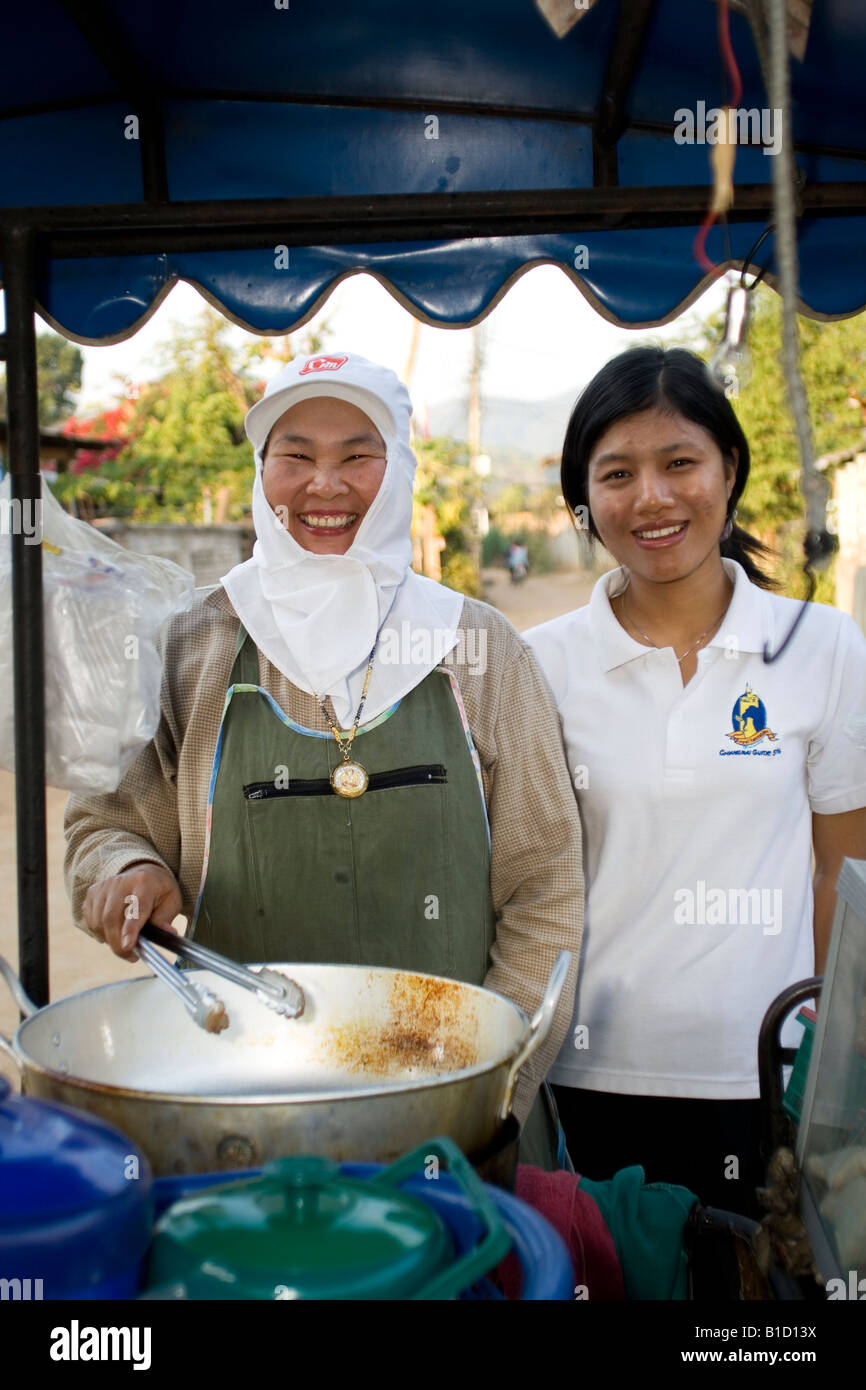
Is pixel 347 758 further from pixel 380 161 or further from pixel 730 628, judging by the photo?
pixel 380 161

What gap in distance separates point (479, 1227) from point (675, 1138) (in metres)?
1.28

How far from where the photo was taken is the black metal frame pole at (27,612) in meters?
1.74

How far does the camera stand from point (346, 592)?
180 centimetres

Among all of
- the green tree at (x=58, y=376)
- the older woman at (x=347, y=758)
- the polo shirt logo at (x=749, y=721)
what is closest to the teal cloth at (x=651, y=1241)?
the older woman at (x=347, y=758)

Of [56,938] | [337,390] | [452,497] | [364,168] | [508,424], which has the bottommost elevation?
[56,938]

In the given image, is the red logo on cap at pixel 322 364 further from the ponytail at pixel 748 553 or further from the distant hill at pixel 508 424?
the distant hill at pixel 508 424

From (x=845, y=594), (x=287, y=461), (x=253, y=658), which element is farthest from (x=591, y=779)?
(x=845, y=594)

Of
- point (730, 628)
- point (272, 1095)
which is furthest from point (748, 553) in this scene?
point (272, 1095)

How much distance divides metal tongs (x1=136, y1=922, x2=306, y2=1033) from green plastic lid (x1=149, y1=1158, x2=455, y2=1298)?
34 cm

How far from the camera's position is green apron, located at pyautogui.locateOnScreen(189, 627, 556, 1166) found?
5.58ft

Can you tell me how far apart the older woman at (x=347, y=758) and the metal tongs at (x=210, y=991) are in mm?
447
